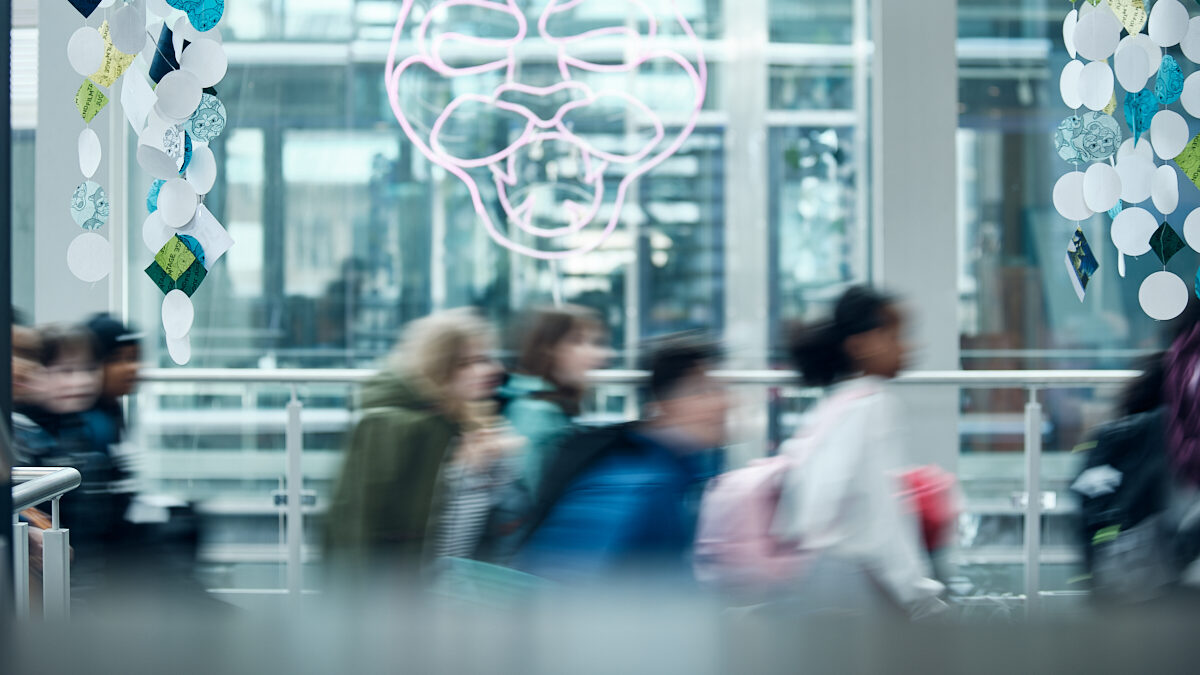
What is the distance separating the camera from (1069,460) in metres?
4.40

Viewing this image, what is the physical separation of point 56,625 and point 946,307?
4199 mm

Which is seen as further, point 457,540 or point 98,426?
point 98,426

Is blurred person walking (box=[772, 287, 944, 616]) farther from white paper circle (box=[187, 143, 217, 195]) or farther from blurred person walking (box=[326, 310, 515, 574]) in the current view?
white paper circle (box=[187, 143, 217, 195])

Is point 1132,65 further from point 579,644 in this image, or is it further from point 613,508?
point 579,644

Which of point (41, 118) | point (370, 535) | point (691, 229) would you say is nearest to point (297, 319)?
point (41, 118)

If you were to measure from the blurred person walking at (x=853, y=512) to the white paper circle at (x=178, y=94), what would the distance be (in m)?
1.25

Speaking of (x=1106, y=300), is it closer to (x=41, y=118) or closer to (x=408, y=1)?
(x=408, y=1)

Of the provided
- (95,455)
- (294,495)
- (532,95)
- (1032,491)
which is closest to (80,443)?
(95,455)

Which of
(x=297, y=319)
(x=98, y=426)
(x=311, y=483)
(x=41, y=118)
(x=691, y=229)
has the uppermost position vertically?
(x=41, y=118)

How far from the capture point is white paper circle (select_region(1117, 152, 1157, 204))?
1.94 meters

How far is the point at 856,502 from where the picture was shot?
7.04ft

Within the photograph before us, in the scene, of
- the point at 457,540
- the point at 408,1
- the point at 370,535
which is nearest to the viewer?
the point at 457,540

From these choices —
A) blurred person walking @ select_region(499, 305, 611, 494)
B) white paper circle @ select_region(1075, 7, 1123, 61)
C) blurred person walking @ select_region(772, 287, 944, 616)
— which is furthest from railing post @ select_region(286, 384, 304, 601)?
white paper circle @ select_region(1075, 7, 1123, 61)

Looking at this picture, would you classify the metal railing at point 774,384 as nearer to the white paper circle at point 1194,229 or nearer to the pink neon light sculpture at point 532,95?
the pink neon light sculpture at point 532,95
